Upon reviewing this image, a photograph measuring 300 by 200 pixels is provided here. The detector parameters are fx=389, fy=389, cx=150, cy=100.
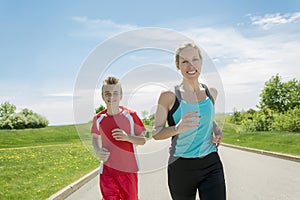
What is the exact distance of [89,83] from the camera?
312cm

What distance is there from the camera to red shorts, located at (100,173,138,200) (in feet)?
12.9

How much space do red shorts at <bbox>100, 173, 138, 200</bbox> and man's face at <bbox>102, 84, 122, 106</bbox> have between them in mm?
757

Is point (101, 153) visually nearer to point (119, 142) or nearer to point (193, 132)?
point (119, 142)

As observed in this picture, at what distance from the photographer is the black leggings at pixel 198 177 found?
3.32 m

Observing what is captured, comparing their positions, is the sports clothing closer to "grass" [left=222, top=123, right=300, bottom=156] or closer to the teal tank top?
the teal tank top

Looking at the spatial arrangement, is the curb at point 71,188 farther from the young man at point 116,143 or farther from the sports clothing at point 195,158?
the sports clothing at point 195,158

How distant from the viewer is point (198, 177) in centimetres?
335

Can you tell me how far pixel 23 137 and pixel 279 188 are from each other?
36139 mm

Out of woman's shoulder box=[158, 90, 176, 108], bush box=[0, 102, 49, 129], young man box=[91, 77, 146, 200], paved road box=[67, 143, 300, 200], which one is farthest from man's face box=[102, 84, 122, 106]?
bush box=[0, 102, 49, 129]

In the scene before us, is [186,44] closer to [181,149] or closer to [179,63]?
[179,63]

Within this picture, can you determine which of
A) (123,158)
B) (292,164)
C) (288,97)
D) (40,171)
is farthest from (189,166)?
(288,97)

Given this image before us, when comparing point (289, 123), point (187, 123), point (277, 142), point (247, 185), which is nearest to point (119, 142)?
point (187, 123)

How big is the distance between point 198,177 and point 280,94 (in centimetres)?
7022

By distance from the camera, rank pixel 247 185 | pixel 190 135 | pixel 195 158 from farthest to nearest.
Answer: pixel 247 185
pixel 195 158
pixel 190 135
